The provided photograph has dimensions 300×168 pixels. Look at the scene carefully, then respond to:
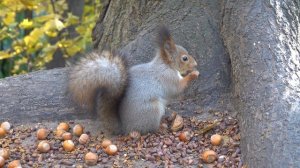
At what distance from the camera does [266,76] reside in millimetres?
2441

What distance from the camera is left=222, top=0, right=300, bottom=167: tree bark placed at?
7.20 ft

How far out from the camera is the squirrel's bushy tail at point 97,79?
2.62m

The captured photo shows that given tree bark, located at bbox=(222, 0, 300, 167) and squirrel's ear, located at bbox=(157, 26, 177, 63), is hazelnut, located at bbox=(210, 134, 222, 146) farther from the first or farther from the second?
squirrel's ear, located at bbox=(157, 26, 177, 63)

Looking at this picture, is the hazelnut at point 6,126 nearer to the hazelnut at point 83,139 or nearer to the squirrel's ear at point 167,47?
the hazelnut at point 83,139

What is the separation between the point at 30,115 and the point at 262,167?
1.28m

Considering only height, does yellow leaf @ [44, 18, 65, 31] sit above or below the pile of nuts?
above

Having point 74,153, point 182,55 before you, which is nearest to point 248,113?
point 182,55

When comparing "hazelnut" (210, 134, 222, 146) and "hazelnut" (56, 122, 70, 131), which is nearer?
"hazelnut" (210, 134, 222, 146)

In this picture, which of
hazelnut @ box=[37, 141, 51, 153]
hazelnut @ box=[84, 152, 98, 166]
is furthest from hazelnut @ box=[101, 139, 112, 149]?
hazelnut @ box=[37, 141, 51, 153]

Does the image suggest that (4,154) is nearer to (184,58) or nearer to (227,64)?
(184,58)

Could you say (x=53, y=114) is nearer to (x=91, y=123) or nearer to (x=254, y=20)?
(x=91, y=123)

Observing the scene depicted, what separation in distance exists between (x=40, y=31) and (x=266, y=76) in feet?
7.10

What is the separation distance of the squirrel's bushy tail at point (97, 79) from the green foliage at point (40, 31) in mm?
825

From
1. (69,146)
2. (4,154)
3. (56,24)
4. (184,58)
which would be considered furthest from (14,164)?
(56,24)
